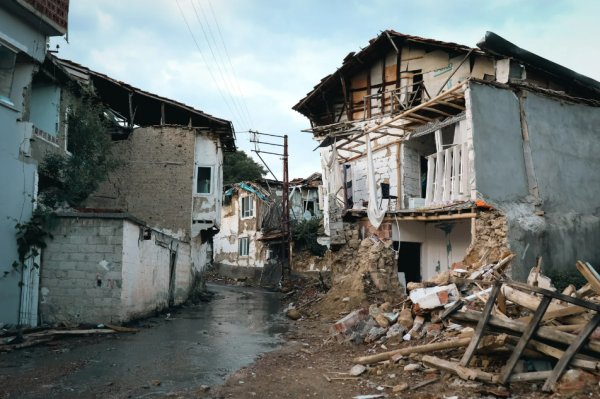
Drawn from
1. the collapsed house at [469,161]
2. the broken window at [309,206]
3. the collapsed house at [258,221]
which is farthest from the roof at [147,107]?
the broken window at [309,206]

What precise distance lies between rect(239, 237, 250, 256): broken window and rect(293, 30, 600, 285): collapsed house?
1733cm

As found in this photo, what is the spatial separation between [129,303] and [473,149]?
30.5 feet

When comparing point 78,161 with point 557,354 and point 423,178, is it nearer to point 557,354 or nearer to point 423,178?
point 423,178

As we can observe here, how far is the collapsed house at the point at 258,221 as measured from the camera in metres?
31.1

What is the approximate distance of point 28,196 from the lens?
10500 mm

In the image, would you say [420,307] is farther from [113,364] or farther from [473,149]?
[113,364]

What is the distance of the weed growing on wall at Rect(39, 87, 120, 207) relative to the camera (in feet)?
38.8

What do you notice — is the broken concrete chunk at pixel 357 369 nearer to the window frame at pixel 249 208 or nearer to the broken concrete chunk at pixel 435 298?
the broken concrete chunk at pixel 435 298

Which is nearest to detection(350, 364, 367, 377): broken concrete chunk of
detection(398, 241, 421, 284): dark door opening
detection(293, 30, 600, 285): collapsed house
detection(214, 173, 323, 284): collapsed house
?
detection(293, 30, 600, 285): collapsed house

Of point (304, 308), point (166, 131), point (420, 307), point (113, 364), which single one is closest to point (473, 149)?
point (420, 307)

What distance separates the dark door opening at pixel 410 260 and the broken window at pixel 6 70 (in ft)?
40.3

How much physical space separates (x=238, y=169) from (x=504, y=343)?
36.1m

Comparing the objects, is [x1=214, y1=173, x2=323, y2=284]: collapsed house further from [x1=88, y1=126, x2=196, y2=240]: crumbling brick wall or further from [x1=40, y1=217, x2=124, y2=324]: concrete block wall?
[x1=40, y1=217, x2=124, y2=324]: concrete block wall

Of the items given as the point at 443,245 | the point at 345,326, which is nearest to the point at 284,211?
the point at 443,245
